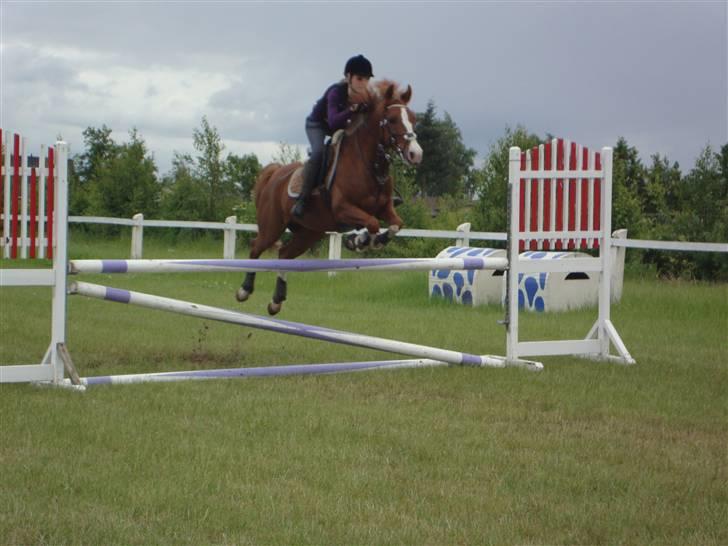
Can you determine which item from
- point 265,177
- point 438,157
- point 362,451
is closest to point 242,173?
point 265,177

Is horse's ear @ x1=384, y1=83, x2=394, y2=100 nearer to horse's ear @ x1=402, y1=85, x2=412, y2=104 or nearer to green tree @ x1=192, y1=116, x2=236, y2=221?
horse's ear @ x1=402, y1=85, x2=412, y2=104

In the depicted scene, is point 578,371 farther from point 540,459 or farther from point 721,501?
point 721,501

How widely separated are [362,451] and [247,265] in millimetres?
2136

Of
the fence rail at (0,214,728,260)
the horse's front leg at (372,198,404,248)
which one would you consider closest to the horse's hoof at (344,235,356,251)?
the horse's front leg at (372,198,404,248)

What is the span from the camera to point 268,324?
21.1 ft

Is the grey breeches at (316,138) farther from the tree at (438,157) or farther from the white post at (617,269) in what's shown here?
the tree at (438,157)

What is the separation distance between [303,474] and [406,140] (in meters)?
2.49

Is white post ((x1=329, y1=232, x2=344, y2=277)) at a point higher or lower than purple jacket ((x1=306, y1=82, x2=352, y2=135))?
lower

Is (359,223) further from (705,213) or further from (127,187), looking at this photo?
(127,187)

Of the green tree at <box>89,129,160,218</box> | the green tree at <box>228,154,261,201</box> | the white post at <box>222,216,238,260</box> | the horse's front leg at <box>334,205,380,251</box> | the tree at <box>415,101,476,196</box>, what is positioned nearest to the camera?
the horse's front leg at <box>334,205,380,251</box>

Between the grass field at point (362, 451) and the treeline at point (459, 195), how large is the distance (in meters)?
4.43

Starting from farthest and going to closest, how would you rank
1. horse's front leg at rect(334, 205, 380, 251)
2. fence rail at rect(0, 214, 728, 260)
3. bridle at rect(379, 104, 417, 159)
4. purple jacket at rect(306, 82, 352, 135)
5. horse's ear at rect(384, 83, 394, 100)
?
fence rail at rect(0, 214, 728, 260) < purple jacket at rect(306, 82, 352, 135) < horse's ear at rect(384, 83, 394, 100) < horse's front leg at rect(334, 205, 380, 251) < bridle at rect(379, 104, 417, 159)

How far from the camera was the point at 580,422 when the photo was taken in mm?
5480

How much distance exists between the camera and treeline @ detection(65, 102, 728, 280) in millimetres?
16781
